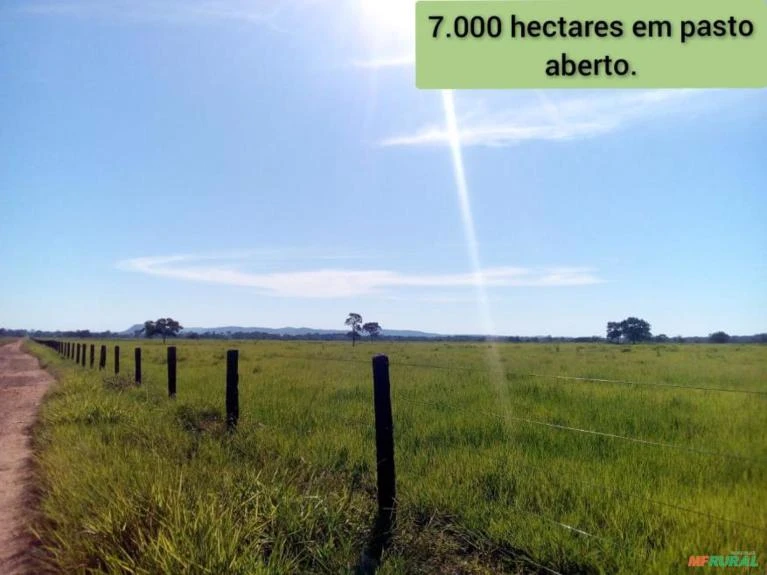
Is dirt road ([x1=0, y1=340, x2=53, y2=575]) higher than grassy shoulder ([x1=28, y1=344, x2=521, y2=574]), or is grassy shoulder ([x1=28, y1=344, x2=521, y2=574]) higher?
grassy shoulder ([x1=28, y1=344, x2=521, y2=574])

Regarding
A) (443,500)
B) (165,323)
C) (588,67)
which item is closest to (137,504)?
(443,500)

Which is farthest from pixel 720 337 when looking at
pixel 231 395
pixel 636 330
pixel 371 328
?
pixel 231 395

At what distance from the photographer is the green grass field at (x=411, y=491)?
3.81m

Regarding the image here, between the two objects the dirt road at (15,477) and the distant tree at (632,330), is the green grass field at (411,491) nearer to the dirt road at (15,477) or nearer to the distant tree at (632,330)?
the dirt road at (15,477)

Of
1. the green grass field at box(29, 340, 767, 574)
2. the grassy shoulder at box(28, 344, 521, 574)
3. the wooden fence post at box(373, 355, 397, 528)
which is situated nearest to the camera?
the grassy shoulder at box(28, 344, 521, 574)

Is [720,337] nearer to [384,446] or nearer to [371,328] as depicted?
[371,328]

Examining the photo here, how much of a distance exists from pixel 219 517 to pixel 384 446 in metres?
1.65

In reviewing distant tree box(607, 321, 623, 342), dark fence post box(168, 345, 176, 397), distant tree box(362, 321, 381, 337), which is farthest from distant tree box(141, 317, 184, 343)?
dark fence post box(168, 345, 176, 397)

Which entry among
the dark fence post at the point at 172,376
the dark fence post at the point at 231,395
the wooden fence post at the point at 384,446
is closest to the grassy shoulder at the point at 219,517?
the wooden fence post at the point at 384,446

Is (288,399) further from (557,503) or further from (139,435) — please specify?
(557,503)

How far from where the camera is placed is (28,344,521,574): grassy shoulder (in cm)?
368

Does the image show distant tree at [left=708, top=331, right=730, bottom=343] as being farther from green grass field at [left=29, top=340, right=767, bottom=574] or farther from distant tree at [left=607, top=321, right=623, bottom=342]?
green grass field at [left=29, top=340, right=767, bottom=574]

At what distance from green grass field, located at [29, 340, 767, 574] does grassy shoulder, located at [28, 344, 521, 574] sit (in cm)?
2

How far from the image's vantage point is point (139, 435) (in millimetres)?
7555
